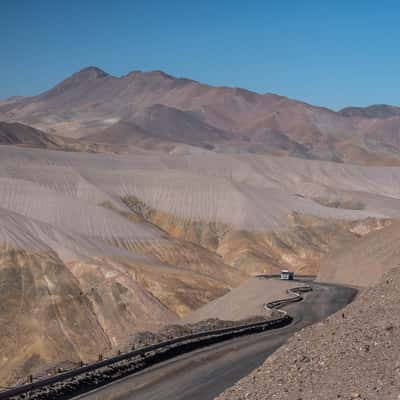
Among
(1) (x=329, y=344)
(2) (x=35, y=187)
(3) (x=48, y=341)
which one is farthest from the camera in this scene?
(2) (x=35, y=187)

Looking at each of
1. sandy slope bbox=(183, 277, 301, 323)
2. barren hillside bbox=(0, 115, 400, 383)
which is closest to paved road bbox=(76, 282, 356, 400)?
sandy slope bbox=(183, 277, 301, 323)

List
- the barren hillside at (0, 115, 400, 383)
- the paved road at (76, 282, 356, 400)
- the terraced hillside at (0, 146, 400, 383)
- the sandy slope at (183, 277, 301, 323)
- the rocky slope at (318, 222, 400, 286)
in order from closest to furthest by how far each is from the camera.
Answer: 1. the paved road at (76, 282, 356, 400)
2. the sandy slope at (183, 277, 301, 323)
3. the rocky slope at (318, 222, 400, 286)
4. the terraced hillside at (0, 146, 400, 383)
5. the barren hillside at (0, 115, 400, 383)

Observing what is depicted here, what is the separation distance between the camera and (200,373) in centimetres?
2325

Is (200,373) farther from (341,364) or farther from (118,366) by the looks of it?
(341,364)

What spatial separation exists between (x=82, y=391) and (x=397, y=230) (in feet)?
137

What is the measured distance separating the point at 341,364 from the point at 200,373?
25.3 ft

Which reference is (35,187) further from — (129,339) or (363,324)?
(363,324)

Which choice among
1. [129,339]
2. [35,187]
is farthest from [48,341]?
[35,187]

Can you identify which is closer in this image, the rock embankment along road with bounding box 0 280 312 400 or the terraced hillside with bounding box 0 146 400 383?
the rock embankment along road with bounding box 0 280 312 400

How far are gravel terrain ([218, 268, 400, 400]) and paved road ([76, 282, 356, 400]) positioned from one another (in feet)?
8.13

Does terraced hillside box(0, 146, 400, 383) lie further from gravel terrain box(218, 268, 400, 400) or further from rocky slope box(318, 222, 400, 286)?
gravel terrain box(218, 268, 400, 400)

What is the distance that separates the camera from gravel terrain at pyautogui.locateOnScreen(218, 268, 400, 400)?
47.0 feet

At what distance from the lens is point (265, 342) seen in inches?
1188

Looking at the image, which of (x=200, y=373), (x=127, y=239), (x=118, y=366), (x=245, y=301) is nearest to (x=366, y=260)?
(x=245, y=301)
